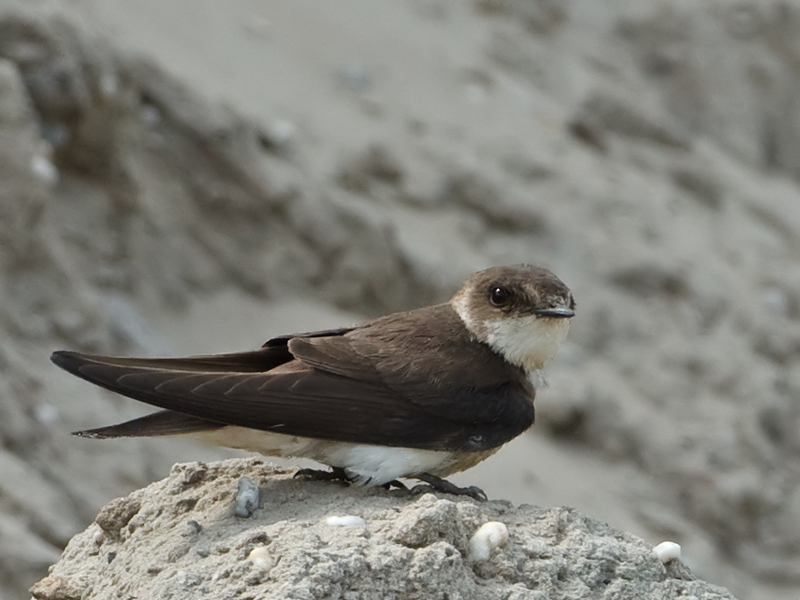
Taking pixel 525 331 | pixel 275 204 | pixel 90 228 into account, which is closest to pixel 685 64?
pixel 275 204

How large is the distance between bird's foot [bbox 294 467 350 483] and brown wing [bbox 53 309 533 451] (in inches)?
4.5

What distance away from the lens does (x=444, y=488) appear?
3090 mm

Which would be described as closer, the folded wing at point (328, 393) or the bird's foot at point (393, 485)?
the folded wing at point (328, 393)

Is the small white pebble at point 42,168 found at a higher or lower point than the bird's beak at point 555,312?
higher

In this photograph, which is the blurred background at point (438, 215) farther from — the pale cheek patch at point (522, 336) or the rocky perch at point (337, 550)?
the pale cheek patch at point (522, 336)

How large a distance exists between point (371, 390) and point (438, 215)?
516 cm

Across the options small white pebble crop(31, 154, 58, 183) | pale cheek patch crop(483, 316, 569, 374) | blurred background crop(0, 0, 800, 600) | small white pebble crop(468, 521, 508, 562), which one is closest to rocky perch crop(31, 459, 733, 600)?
small white pebble crop(468, 521, 508, 562)

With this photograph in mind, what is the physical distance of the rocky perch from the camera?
8.23 ft

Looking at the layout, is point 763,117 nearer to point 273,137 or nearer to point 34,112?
point 273,137

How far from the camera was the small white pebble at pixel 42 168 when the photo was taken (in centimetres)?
551

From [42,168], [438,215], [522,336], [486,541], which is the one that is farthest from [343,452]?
[438,215]

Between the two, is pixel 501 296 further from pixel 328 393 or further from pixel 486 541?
pixel 486 541

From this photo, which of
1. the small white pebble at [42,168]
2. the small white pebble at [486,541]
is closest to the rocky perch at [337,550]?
the small white pebble at [486,541]

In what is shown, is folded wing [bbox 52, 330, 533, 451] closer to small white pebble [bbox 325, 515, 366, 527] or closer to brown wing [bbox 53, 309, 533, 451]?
brown wing [bbox 53, 309, 533, 451]
